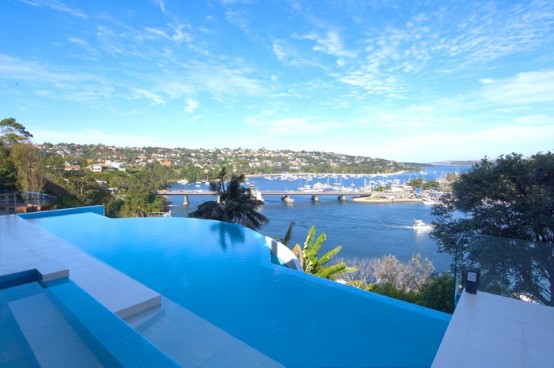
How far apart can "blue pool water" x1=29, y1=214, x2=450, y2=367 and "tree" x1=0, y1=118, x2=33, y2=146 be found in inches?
660

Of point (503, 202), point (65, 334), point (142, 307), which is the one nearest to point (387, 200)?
point (503, 202)

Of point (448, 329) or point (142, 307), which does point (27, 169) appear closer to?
point (142, 307)

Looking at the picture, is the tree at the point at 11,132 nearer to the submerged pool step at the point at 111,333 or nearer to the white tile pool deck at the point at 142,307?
the white tile pool deck at the point at 142,307

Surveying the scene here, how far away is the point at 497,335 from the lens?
281 cm

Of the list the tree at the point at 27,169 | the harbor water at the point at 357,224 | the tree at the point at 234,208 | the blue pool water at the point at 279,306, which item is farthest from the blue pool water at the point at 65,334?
the tree at the point at 27,169

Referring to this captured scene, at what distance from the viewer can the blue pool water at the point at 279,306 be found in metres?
3.49

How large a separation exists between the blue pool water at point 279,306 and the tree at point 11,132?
16756 millimetres

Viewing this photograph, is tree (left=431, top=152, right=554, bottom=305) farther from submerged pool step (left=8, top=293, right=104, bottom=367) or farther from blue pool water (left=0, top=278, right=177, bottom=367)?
submerged pool step (left=8, top=293, right=104, bottom=367)

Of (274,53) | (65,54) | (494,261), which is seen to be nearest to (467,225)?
(494,261)

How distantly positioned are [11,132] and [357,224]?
2829cm

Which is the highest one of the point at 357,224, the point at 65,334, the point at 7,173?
the point at 7,173

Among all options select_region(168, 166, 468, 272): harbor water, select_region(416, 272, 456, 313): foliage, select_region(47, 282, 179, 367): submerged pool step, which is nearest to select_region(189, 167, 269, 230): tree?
select_region(168, 166, 468, 272): harbor water

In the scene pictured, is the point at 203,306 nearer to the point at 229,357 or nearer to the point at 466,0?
the point at 229,357

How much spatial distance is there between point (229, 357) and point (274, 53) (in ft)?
50.1
